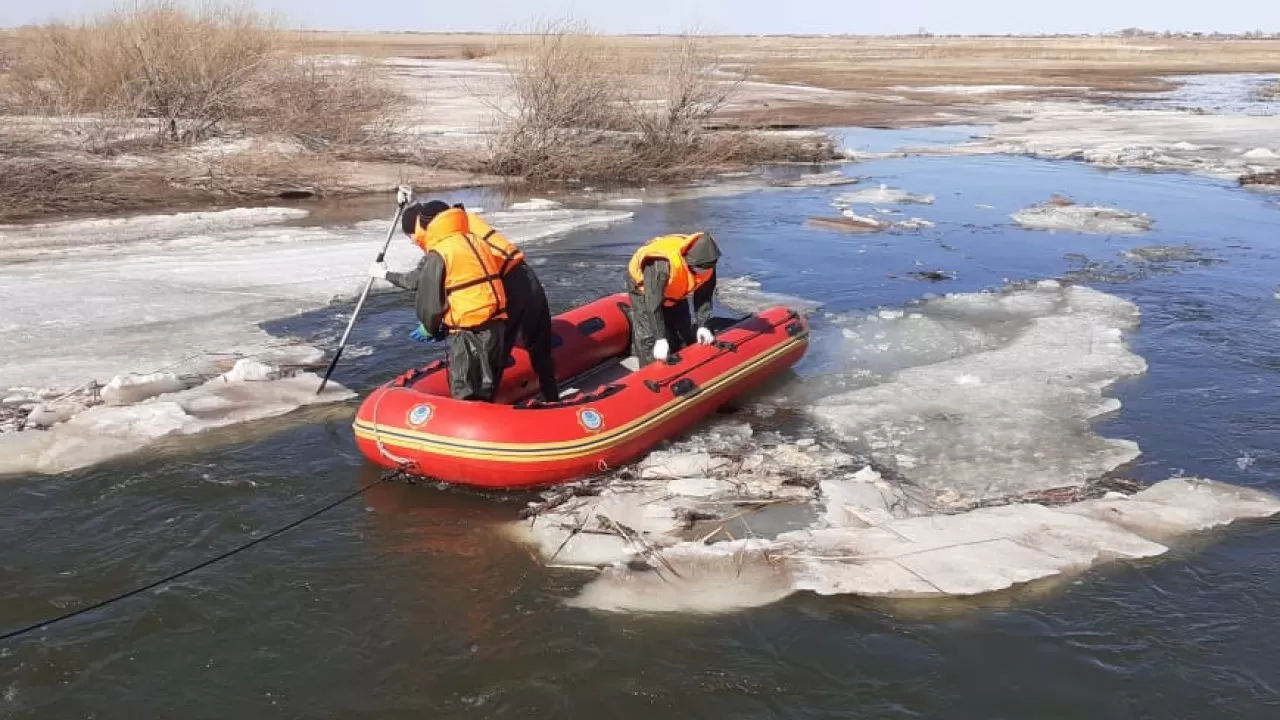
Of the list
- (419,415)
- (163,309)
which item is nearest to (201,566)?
(419,415)

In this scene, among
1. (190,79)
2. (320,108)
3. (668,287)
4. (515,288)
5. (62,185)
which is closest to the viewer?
(515,288)

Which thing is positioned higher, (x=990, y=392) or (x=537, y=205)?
(x=537, y=205)

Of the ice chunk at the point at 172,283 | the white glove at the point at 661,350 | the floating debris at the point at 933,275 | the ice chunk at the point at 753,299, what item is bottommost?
the ice chunk at the point at 753,299

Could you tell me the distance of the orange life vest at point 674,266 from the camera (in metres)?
7.10

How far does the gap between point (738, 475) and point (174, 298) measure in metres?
6.47

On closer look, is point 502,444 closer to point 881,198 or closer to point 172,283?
point 172,283

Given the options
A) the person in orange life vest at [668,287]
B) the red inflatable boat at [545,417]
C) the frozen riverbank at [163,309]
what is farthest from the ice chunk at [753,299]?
the frozen riverbank at [163,309]

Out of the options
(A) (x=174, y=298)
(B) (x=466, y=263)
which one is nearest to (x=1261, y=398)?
(B) (x=466, y=263)

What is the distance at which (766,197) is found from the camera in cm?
1753

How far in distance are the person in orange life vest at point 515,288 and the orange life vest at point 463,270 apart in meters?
0.08

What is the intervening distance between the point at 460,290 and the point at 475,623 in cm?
205

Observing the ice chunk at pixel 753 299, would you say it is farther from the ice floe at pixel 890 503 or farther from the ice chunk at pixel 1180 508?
the ice chunk at pixel 1180 508

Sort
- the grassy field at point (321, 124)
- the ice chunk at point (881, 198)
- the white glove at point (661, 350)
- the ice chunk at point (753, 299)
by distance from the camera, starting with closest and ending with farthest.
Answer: the white glove at point (661, 350) → the ice chunk at point (753, 299) → the ice chunk at point (881, 198) → the grassy field at point (321, 124)

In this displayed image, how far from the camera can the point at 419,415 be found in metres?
6.04
